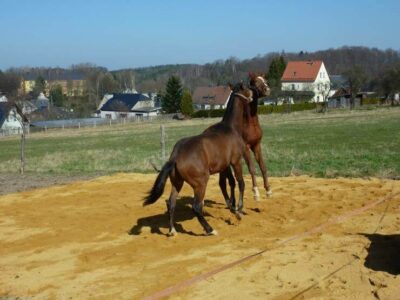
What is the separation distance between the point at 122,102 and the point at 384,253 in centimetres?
11263

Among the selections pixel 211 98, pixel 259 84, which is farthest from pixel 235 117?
pixel 211 98

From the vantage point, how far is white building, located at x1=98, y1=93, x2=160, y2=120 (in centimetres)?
11500

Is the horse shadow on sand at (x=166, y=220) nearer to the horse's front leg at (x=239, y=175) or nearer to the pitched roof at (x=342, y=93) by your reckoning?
the horse's front leg at (x=239, y=175)

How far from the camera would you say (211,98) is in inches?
4252

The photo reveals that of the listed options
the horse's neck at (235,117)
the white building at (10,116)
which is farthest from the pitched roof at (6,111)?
the horse's neck at (235,117)

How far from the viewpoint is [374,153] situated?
19.1 metres

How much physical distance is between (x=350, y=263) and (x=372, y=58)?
170 metres

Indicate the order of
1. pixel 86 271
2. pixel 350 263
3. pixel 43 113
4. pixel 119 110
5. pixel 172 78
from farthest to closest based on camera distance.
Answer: pixel 119 110
pixel 43 113
pixel 172 78
pixel 86 271
pixel 350 263

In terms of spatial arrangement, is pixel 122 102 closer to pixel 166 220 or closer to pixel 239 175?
pixel 166 220

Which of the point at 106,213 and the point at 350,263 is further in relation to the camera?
the point at 106,213

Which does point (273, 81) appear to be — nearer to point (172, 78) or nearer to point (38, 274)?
point (172, 78)

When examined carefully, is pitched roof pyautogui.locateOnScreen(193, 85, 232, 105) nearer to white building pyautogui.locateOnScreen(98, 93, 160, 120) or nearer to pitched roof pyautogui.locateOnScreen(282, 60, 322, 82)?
white building pyautogui.locateOnScreen(98, 93, 160, 120)

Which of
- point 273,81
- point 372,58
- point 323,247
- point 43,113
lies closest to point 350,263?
point 323,247

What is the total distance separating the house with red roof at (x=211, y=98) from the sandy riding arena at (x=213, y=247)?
298ft
